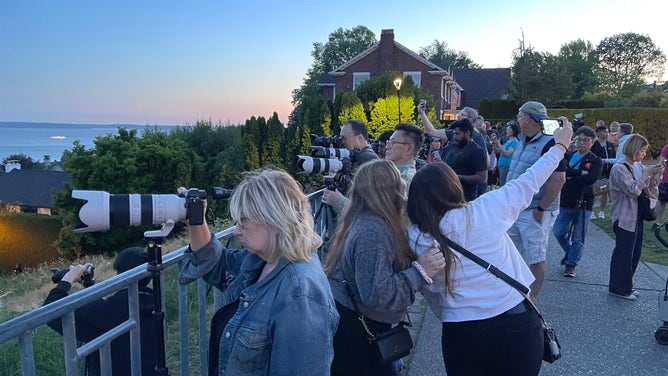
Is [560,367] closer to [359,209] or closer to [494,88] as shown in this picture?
[359,209]

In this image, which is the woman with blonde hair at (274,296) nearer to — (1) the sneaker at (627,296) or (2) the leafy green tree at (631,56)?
(1) the sneaker at (627,296)

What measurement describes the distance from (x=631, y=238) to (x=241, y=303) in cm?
476

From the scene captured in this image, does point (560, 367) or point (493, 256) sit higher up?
point (493, 256)

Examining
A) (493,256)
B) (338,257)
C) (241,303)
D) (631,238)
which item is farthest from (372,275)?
(631,238)

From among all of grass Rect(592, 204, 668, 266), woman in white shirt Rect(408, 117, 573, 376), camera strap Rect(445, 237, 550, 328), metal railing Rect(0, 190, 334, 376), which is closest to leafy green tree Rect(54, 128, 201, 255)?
grass Rect(592, 204, 668, 266)

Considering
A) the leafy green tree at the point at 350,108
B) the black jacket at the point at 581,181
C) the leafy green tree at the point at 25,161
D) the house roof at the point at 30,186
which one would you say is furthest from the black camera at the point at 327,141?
the leafy green tree at the point at 25,161

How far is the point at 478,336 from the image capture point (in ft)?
6.95

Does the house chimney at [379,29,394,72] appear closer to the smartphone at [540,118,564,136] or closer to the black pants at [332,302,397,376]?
the smartphone at [540,118,564,136]

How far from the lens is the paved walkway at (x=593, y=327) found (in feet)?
12.2

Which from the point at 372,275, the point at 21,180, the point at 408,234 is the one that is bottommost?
the point at 21,180

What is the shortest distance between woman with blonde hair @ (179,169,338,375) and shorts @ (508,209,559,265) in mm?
3233

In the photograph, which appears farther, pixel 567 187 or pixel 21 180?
pixel 21 180

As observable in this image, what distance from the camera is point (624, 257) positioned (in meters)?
4.86

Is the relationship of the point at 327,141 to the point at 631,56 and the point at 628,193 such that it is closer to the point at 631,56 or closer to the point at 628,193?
the point at 628,193
